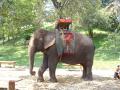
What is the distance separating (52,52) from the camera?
1389 centimetres

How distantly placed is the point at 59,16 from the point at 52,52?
10.9 meters

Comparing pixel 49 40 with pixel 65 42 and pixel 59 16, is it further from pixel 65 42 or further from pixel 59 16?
pixel 59 16

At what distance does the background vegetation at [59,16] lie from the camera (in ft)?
75.8

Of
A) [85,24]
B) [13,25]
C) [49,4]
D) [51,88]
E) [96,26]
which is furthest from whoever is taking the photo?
[96,26]

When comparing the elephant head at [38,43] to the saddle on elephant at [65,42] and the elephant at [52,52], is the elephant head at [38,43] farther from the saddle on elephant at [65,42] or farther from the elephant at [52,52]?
the saddle on elephant at [65,42]

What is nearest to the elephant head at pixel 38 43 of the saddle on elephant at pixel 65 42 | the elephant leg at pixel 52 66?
the saddle on elephant at pixel 65 42

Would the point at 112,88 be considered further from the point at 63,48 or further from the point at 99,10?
the point at 99,10

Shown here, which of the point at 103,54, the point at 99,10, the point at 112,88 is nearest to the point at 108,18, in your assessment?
the point at 99,10

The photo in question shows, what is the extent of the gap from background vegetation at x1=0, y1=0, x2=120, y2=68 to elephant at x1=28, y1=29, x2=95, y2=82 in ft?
9.28

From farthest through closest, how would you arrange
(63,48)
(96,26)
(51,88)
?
1. (96,26)
2. (63,48)
3. (51,88)

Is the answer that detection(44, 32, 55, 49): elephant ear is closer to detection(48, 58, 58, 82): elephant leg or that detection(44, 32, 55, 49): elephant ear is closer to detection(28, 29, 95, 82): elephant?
detection(28, 29, 95, 82): elephant

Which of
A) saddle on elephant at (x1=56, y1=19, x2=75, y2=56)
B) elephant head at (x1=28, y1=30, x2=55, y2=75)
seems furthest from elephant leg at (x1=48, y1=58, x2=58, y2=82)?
elephant head at (x1=28, y1=30, x2=55, y2=75)

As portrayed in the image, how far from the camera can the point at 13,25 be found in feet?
90.1

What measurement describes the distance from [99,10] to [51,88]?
19491 millimetres
